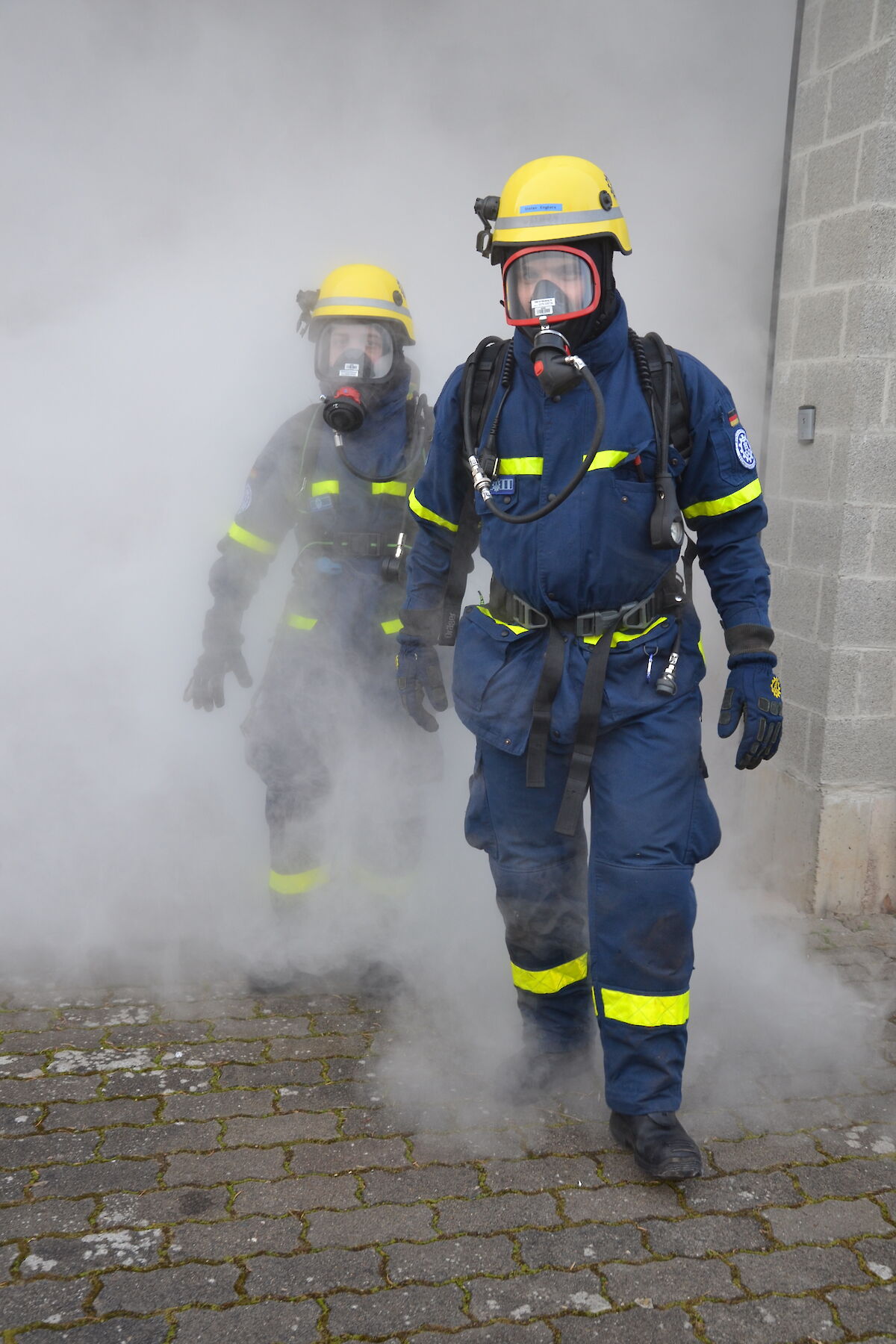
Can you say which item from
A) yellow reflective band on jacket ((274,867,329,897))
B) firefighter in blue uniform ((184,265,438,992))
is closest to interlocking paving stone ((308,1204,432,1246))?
firefighter in blue uniform ((184,265,438,992))

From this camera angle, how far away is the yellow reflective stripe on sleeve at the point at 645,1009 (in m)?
2.57

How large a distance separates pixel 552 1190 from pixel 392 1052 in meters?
0.72

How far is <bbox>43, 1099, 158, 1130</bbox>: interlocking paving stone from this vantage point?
2.75 m

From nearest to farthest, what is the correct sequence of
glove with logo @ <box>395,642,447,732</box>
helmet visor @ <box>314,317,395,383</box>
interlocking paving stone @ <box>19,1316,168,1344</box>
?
interlocking paving stone @ <box>19,1316,168,1344</box> → glove with logo @ <box>395,642,447,732</box> → helmet visor @ <box>314,317,395,383</box>

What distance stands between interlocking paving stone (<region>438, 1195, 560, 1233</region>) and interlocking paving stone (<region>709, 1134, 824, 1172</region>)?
448 millimetres

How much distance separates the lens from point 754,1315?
2.16m

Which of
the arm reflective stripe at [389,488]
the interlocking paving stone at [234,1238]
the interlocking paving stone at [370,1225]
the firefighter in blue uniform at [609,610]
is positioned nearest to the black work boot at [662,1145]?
the firefighter in blue uniform at [609,610]

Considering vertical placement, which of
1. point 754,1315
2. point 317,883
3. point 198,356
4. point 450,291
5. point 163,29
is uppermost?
point 163,29

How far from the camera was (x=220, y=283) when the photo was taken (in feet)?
13.6

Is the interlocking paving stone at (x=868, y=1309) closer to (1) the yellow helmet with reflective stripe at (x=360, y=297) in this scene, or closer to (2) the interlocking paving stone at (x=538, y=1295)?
(2) the interlocking paving stone at (x=538, y=1295)

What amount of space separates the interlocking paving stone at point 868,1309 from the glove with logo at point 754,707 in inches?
43.3

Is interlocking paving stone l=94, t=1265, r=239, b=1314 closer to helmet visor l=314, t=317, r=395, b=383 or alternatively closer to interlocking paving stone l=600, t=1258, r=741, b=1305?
interlocking paving stone l=600, t=1258, r=741, b=1305

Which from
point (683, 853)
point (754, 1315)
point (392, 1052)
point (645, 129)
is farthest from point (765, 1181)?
point (645, 129)

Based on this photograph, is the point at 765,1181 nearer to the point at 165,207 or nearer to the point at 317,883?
the point at 317,883
